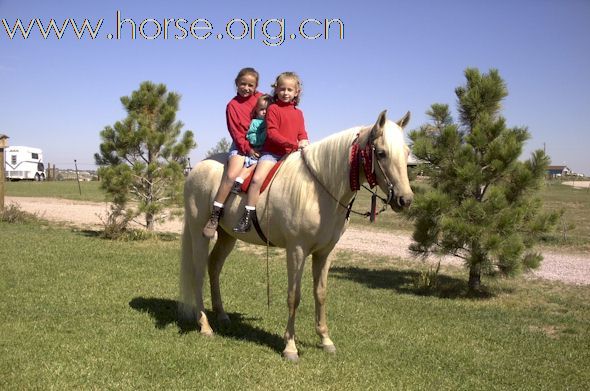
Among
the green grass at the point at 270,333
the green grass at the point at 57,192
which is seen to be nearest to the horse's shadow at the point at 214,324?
the green grass at the point at 270,333

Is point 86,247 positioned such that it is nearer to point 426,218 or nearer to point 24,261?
point 24,261

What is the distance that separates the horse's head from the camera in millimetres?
3734

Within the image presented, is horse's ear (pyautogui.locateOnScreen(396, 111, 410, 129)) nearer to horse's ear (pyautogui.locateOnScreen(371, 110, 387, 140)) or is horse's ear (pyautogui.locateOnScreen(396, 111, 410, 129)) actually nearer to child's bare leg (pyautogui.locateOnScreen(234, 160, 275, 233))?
horse's ear (pyautogui.locateOnScreen(371, 110, 387, 140))

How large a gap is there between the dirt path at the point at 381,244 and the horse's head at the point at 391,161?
5247mm

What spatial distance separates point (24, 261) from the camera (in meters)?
8.16

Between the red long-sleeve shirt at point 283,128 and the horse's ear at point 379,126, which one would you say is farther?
the red long-sleeve shirt at point 283,128

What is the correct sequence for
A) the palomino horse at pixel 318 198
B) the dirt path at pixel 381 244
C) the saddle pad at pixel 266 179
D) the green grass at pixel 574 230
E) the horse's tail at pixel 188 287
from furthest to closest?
the green grass at pixel 574 230 → the dirt path at pixel 381 244 → the horse's tail at pixel 188 287 → the saddle pad at pixel 266 179 → the palomino horse at pixel 318 198

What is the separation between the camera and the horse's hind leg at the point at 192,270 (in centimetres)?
530

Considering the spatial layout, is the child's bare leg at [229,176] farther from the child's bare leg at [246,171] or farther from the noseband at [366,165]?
the noseband at [366,165]

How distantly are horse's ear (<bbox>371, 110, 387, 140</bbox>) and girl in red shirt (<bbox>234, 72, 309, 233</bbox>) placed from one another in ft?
3.06

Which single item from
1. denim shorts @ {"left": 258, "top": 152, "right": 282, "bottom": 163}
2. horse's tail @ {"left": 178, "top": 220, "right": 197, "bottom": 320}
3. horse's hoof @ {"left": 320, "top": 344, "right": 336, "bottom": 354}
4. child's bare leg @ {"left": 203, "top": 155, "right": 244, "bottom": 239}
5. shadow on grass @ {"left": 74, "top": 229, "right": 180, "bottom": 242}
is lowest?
shadow on grass @ {"left": 74, "top": 229, "right": 180, "bottom": 242}

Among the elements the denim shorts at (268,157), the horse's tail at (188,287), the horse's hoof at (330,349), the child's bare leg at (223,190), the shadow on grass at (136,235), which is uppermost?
the denim shorts at (268,157)

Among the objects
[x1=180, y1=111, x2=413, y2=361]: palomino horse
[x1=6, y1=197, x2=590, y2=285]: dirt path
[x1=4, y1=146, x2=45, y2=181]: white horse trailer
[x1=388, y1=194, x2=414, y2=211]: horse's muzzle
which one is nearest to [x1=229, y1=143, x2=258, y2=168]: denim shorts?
[x1=180, y1=111, x2=413, y2=361]: palomino horse

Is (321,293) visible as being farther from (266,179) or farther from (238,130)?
(238,130)
